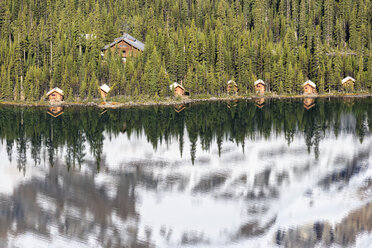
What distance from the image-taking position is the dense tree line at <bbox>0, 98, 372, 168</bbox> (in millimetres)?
64875

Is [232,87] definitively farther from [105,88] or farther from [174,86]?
[105,88]

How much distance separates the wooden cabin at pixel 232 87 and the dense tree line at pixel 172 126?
29999mm

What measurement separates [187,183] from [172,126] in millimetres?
31898

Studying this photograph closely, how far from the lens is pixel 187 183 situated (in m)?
47.9

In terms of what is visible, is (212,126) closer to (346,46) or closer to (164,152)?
A: (164,152)

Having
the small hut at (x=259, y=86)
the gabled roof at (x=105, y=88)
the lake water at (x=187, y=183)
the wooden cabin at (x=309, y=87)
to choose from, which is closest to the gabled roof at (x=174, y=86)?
the gabled roof at (x=105, y=88)

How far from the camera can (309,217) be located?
38750mm

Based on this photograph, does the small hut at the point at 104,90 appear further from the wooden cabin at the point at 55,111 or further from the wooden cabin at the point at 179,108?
the wooden cabin at the point at 179,108

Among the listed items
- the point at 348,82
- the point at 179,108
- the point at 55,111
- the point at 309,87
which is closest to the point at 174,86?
the point at 179,108

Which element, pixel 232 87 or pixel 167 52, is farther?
pixel 167 52

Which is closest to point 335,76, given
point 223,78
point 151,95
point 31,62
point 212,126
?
point 223,78

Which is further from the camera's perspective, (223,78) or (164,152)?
(223,78)

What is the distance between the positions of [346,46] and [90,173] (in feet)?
517

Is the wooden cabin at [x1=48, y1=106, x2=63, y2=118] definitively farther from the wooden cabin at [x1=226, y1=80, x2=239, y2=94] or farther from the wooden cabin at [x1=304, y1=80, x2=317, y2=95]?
the wooden cabin at [x1=304, y1=80, x2=317, y2=95]
